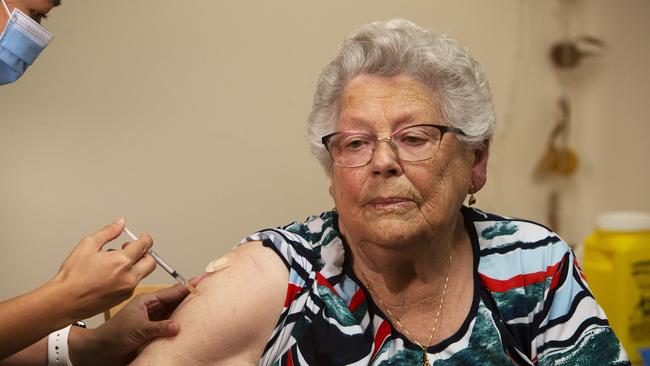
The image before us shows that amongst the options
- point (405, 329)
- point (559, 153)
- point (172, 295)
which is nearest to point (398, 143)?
point (405, 329)

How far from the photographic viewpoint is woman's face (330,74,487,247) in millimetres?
1283

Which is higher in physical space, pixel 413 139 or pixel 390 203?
pixel 413 139

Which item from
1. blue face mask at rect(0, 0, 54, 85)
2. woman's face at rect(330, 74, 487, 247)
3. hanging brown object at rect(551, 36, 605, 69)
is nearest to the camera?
woman's face at rect(330, 74, 487, 247)

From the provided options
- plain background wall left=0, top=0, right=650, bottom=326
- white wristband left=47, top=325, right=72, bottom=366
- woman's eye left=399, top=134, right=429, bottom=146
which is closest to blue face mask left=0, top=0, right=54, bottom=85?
plain background wall left=0, top=0, right=650, bottom=326

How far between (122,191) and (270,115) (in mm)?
621

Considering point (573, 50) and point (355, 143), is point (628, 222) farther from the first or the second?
point (355, 143)

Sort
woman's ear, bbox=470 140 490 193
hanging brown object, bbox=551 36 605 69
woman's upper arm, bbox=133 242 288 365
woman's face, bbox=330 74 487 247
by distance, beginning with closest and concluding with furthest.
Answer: woman's upper arm, bbox=133 242 288 365
woman's face, bbox=330 74 487 247
woman's ear, bbox=470 140 490 193
hanging brown object, bbox=551 36 605 69

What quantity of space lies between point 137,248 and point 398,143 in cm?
55

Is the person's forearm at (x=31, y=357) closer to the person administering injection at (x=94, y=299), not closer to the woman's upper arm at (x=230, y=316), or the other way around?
the person administering injection at (x=94, y=299)

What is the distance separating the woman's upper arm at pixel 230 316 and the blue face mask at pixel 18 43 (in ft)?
3.05

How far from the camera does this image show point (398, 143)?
1309 millimetres

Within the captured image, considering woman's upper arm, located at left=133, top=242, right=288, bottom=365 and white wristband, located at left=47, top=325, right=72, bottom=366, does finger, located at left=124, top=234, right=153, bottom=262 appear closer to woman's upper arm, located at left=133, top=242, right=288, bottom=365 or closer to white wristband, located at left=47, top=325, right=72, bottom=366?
woman's upper arm, located at left=133, top=242, right=288, bottom=365

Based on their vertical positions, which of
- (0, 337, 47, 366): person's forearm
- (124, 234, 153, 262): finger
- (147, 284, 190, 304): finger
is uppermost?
(124, 234, 153, 262): finger

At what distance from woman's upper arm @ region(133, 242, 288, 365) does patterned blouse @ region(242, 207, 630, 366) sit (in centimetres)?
3
